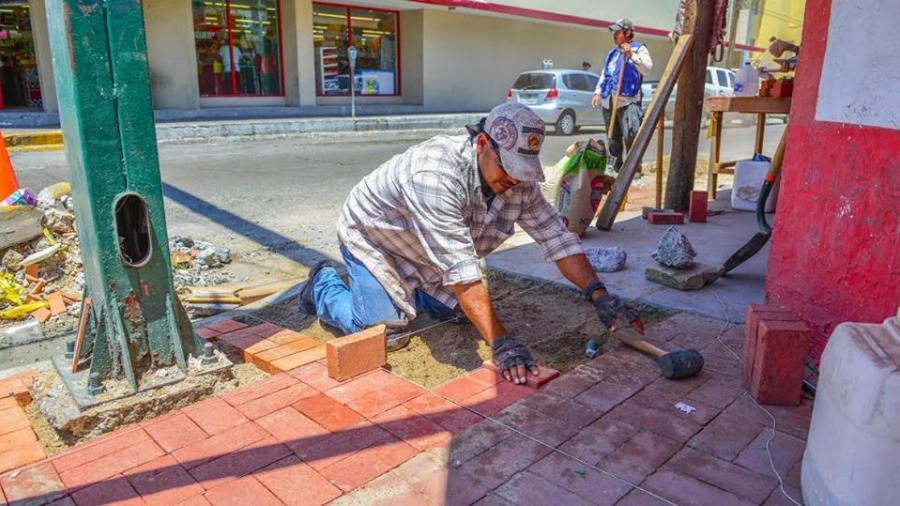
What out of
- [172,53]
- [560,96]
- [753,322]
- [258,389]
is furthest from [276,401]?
[172,53]

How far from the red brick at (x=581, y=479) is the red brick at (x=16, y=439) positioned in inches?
69.0

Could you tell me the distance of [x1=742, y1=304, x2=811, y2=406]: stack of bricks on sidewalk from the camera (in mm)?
2473

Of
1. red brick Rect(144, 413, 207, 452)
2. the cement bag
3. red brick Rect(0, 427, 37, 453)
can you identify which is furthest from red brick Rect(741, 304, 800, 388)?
red brick Rect(0, 427, 37, 453)

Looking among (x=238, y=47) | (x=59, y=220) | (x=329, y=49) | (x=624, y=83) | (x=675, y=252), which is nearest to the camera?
(x=675, y=252)

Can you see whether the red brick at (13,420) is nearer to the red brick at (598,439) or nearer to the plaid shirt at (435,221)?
the plaid shirt at (435,221)

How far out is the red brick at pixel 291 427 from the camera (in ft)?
7.72

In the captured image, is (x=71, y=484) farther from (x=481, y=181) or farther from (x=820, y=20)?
(x=820, y=20)

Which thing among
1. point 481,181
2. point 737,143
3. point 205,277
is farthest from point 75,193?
point 737,143

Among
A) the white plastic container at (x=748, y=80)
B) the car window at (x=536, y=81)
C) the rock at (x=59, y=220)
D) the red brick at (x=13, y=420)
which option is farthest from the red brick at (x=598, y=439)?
the car window at (x=536, y=81)

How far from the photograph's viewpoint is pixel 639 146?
5.52 m

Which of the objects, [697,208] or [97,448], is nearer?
[97,448]

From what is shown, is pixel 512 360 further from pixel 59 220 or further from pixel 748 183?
pixel 748 183

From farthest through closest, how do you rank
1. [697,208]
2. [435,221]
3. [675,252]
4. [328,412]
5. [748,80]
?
[748,80], [697,208], [675,252], [435,221], [328,412]

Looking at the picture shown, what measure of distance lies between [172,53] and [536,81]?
28.9 feet
